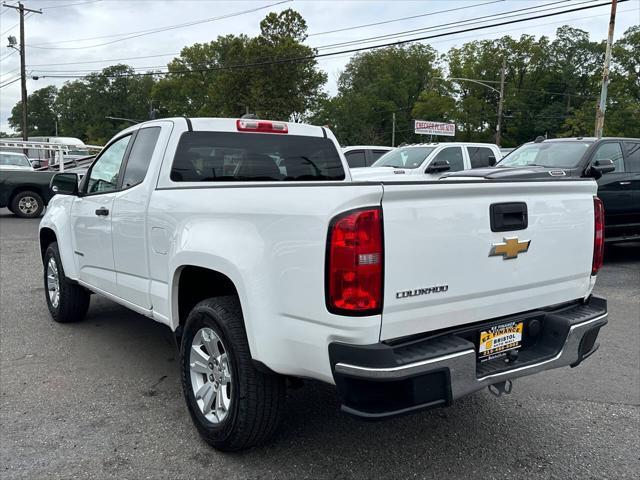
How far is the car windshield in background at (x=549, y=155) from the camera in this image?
27.6ft

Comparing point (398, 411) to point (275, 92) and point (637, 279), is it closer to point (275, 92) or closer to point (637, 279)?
point (637, 279)

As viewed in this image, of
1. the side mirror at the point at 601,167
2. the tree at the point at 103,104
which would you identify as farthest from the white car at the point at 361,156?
the tree at the point at 103,104

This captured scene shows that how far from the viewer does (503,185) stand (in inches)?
107

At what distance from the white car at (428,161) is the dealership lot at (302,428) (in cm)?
636

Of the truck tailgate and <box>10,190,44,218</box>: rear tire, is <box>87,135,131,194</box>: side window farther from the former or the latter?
<box>10,190,44,218</box>: rear tire

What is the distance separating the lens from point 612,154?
340 inches

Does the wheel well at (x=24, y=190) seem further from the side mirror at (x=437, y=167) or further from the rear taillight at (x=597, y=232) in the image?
the rear taillight at (x=597, y=232)

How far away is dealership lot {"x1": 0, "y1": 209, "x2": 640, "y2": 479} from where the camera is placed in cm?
294

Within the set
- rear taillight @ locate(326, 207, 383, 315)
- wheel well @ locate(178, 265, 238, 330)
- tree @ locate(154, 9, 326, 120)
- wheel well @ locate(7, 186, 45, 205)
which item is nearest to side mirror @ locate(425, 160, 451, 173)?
wheel well @ locate(178, 265, 238, 330)

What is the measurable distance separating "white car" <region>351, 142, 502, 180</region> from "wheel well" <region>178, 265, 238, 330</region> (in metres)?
7.41

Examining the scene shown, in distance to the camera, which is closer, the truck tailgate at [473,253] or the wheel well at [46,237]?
the truck tailgate at [473,253]

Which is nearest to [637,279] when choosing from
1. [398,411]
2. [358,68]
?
[398,411]

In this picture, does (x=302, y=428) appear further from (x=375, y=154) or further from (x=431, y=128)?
(x=431, y=128)

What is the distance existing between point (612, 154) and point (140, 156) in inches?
294
